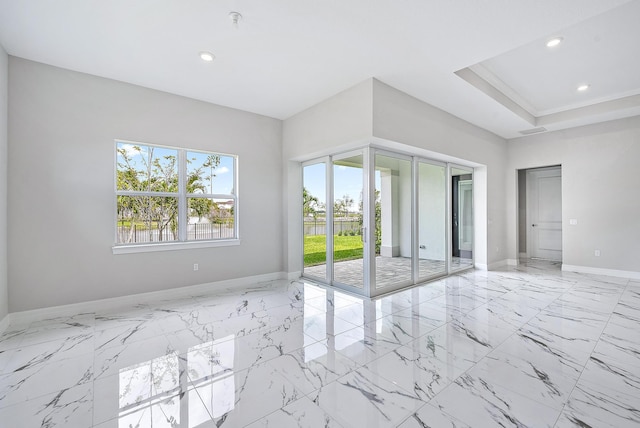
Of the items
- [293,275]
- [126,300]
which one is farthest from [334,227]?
[126,300]

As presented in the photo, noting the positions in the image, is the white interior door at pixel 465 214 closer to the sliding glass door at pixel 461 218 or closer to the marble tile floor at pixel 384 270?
the sliding glass door at pixel 461 218

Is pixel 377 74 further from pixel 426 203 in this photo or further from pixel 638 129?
pixel 638 129

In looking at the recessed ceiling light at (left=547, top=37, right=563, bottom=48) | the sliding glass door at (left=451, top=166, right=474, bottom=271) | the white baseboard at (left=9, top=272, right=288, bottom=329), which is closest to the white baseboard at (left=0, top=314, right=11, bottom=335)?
the white baseboard at (left=9, top=272, right=288, bottom=329)

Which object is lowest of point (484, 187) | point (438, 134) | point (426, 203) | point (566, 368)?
point (566, 368)

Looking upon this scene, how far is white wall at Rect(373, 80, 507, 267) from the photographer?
13.1 ft

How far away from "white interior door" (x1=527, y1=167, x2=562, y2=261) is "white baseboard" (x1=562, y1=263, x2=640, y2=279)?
1.19 m

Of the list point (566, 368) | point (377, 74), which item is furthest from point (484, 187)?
point (566, 368)

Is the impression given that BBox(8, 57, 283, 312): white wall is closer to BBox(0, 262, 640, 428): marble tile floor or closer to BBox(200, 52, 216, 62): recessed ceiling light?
BBox(0, 262, 640, 428): marble tile floor

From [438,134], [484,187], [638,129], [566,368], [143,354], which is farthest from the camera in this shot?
[484,187]

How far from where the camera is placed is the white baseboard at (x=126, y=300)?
3348mm

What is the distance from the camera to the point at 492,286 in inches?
192

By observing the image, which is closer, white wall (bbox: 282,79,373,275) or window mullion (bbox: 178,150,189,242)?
white wall (bbox: 282,79,373,275)

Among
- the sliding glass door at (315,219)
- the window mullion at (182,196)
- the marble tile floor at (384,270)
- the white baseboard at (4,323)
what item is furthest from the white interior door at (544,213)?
the white baseboard at (4,323)

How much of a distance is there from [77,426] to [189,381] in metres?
0.66
